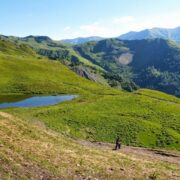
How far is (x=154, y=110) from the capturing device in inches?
3004

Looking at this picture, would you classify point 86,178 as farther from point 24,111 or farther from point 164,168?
point 24,111

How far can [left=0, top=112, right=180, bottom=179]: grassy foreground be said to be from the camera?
85.9 ft

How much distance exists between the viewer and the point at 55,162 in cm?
2845

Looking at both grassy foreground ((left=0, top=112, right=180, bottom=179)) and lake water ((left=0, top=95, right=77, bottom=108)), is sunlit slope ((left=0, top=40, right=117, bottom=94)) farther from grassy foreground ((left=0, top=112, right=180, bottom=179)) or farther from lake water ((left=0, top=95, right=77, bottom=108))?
grassy foreground ((left=0, top=112, right=180, bottom=179))


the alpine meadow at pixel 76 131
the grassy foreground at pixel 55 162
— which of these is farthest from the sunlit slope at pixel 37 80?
the grassy foreground at pixel 55 162

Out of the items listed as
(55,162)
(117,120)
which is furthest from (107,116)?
(55,162)

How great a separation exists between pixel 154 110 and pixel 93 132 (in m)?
23.8

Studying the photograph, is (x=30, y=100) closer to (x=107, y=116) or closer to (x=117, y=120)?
(x=107, y=116)

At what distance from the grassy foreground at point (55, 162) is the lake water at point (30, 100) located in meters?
42.5

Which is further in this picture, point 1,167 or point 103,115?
point 103,115

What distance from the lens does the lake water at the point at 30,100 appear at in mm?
78875

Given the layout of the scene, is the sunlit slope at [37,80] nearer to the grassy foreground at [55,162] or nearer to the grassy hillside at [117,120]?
the grassy hillside at [117,120]

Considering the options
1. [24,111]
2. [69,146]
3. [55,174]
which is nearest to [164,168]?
[69,146]

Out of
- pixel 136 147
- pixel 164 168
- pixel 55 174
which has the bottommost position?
pixel 136 147
